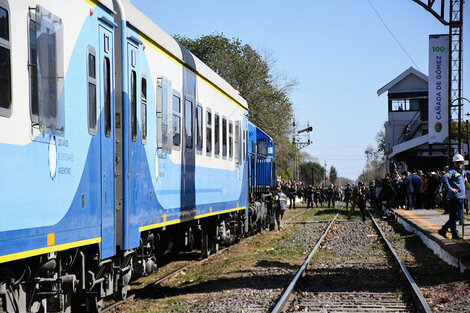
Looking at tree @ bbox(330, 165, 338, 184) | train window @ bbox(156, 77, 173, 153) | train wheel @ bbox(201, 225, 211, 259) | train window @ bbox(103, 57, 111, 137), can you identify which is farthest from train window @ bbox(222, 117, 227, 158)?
tree @ bbox(330, 165, 338, 184)

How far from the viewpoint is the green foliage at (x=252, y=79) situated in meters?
51.0

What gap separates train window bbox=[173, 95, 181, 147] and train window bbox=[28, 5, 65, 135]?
14.7 ft

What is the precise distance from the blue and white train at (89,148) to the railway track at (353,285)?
89.1 inches

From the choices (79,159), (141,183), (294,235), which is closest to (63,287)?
(79,159)

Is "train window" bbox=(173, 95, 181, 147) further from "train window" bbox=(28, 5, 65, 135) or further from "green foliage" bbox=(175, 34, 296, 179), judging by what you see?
"green foliage" bbox=(175, 34, 296, 179)

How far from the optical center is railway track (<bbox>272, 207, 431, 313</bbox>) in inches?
400

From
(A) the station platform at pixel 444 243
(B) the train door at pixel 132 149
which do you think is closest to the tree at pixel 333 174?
(A) the station platform at pixel 444 243

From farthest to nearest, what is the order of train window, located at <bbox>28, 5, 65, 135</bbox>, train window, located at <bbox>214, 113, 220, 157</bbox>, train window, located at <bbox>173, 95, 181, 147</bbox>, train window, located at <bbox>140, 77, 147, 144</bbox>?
train window, located at <bbox>214, 113, 220, 157</bbox>, train window, located at <bbox>173, 95, 181, 147</bbox>, train window, located at <bbox>140, 77, 147, 144</bbox>, train window, located at <bbox>28, 5, 65, 135</bbox>

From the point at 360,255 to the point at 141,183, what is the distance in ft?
30.8

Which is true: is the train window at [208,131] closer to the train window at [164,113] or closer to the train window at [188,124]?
the train window at [188,124]

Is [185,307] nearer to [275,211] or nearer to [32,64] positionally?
[32,64]

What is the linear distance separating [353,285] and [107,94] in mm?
5830

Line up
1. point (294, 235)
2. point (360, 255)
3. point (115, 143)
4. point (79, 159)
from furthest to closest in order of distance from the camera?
point (294, 235) < point (360, 255) < point (115, 143) < point (79, 159)

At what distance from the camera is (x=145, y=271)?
422 inches
